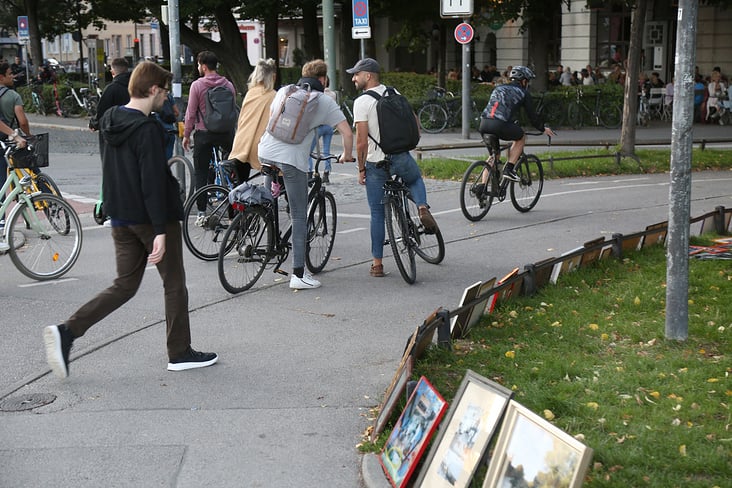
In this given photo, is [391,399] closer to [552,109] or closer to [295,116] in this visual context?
[295,116]

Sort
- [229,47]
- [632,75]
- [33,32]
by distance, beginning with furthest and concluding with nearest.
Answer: [33,32]
[229,47]
[632,75]

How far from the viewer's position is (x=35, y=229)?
9070mm

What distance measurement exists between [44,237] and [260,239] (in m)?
2.00

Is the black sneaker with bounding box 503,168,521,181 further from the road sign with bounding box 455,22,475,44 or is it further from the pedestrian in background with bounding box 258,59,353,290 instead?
the road sign with bounding box 455,22,475,44

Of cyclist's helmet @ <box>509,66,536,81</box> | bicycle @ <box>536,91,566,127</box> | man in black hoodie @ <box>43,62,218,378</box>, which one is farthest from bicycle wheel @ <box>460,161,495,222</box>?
bicycle @ <box>536,91,566,127</box>

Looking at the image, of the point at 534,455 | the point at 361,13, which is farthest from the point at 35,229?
the point at 361,13

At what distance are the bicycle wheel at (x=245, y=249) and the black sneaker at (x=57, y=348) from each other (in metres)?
2.20

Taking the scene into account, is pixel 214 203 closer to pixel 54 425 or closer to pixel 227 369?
pixel 227 369

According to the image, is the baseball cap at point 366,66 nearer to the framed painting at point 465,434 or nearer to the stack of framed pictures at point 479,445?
the stack of framed pictures at point 479,445

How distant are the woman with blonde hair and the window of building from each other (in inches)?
1148

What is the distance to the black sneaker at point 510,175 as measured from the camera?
12242mm

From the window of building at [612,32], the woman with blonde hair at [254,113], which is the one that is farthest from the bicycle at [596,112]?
the woman with blonde hair at [254,113]

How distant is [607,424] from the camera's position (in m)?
5.01

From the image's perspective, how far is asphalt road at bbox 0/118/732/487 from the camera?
4891mm
